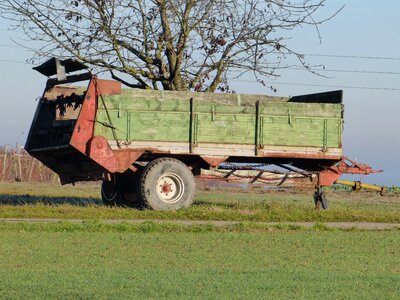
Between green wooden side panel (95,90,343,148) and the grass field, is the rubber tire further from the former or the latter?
green wooden side panel (95,90,343,148)

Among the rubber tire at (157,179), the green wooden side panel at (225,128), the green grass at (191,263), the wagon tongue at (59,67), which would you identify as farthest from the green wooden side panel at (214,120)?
the green grass at (191,263)

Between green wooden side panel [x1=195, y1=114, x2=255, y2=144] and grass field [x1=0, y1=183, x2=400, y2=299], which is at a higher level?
green wooden side panel [x1=195, y1=114, x2=255, y2=144]

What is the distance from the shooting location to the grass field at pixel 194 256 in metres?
11.0

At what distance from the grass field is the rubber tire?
400mm

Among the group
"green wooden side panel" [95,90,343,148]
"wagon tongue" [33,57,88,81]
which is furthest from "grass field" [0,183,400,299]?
"wagon tongue" [33,57,88,81]

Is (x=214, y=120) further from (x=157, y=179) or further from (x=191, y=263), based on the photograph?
(x=191, y=263)

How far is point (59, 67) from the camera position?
24.1 meters

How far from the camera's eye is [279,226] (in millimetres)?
20219

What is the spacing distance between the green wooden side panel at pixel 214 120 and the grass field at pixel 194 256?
171 centimetres

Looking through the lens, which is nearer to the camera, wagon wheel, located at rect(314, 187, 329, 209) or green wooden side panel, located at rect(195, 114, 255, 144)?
green wooden side panel, located at rect(195, 114, 255, 144)

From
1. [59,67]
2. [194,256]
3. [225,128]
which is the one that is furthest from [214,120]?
[194,256]

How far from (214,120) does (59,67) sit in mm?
3864

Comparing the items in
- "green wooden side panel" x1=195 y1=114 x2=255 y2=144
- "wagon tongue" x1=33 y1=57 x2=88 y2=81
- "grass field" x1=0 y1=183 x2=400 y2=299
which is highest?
"wagon tongue" x1=33 y1=57 x2=88 y2=81

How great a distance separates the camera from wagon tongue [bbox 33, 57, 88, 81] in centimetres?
2406
